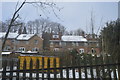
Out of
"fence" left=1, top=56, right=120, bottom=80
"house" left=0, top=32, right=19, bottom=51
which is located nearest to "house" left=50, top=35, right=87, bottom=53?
"fence" left=1, top=56, right=120, bottom=80

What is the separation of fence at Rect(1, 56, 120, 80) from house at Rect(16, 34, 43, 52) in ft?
0.60

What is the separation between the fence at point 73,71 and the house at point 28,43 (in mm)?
184

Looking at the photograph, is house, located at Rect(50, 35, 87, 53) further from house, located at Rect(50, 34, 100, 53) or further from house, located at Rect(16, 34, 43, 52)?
house, located at Rect(16, 34, 43, 52)

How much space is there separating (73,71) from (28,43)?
1.77 ft

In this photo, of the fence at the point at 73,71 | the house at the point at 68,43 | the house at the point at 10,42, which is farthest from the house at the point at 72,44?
the house at the point at 10,42

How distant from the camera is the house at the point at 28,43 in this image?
119 cm

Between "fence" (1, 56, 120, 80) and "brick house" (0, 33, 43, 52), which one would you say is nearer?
"fence" (1, 56, 120, 80)

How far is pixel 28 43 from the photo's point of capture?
1.27 meters

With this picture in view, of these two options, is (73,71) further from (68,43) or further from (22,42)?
(22,42)

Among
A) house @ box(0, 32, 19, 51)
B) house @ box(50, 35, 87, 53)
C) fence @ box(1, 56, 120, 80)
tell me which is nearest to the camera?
fence @ box(1, 56, 120, 80)

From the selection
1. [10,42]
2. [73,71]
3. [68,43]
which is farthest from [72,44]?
[10,42]

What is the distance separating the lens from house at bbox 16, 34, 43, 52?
1188 mm

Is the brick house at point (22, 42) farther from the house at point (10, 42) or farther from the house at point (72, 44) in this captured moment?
the house at point (72, 44)

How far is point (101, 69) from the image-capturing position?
1357mm
